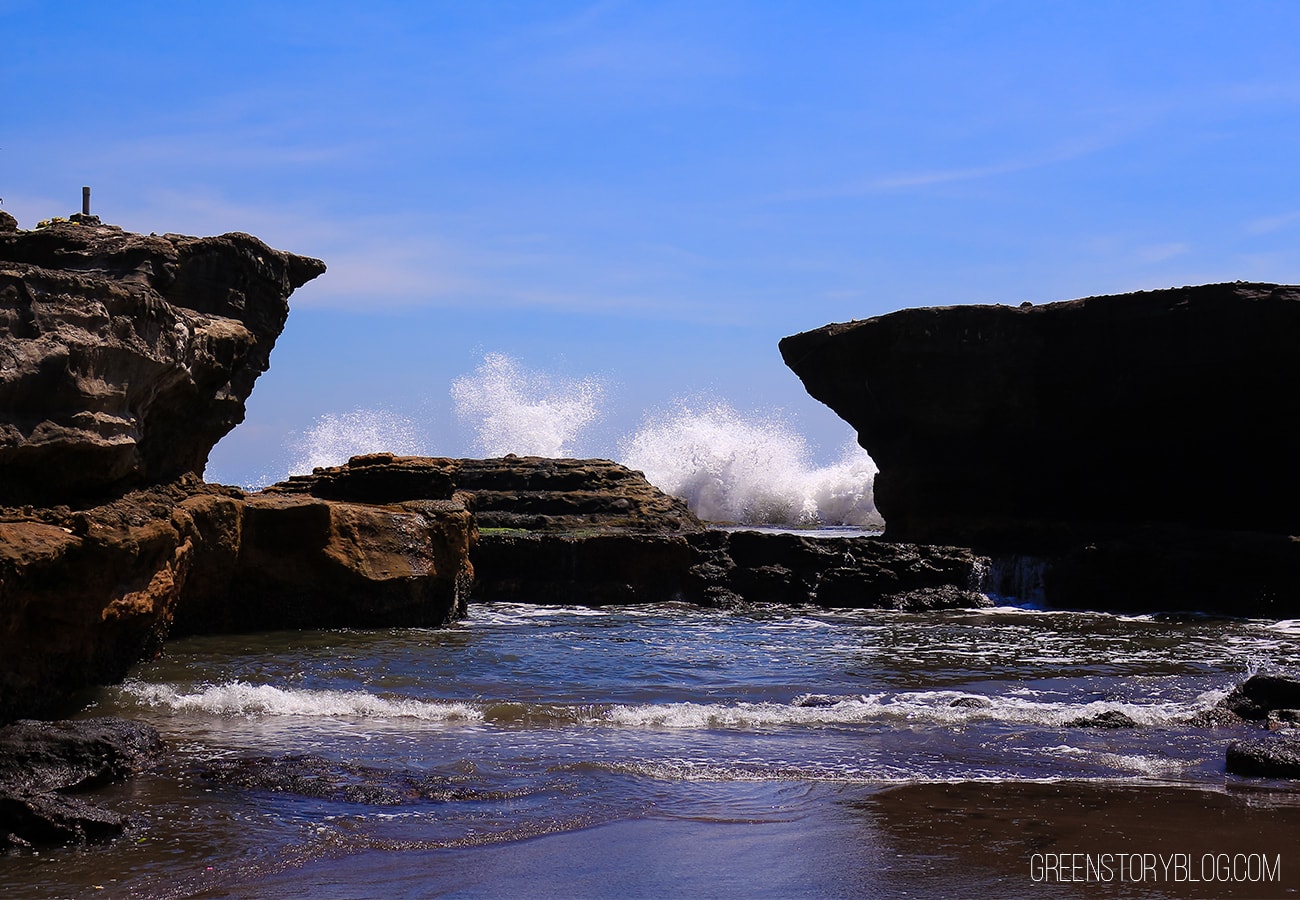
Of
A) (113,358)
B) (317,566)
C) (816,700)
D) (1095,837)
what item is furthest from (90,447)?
(1095,837)

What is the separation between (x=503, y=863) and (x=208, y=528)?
6833 mm

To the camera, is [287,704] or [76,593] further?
[287,704]

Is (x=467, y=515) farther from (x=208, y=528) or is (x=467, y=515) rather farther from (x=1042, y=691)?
(x=1042, y=691)

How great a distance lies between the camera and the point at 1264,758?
262 inches

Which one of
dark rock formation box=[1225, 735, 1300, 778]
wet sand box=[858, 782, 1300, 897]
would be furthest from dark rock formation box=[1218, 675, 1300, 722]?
wet sand box=[858, 782, 1300, 897]

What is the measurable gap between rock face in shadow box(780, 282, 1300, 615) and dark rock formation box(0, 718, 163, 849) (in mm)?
15241

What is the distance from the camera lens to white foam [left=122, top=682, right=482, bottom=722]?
823cm

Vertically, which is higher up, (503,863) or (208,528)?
(208,528)

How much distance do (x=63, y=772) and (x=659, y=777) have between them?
2810 mm

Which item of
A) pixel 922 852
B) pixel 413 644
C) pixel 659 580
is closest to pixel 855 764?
pixel 922 852

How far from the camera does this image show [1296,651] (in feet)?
43.1

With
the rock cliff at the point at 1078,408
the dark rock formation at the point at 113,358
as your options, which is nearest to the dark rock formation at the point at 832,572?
the rock cliff at the point at 1078,408

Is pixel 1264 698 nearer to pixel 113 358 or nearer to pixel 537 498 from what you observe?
pixel 113 358

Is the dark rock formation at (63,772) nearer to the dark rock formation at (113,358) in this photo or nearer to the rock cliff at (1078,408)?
the dark rock formation at (113,358)
